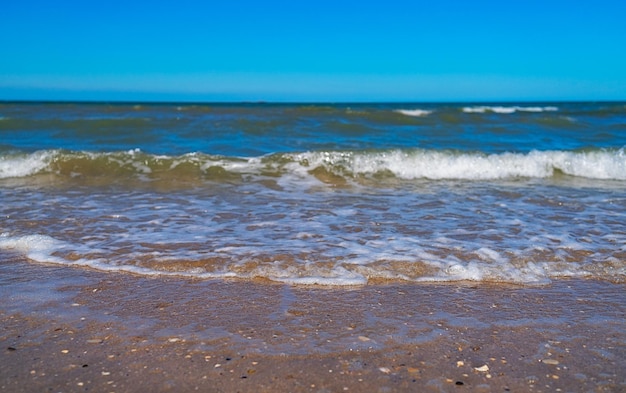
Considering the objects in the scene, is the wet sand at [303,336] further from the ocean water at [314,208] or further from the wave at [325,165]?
the wave at [325,165]

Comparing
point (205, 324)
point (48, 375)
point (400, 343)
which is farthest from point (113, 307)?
point (400, 343)

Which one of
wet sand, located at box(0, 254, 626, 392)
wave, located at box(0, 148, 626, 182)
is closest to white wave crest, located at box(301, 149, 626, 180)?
wave, located at box(0, 148, 626, 182)

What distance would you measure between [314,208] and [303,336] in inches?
117

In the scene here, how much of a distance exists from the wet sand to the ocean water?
1.02ft

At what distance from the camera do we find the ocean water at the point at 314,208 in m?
3.60

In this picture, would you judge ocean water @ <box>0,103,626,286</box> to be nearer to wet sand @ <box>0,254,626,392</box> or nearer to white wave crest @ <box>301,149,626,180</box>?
white wave crest @ <box>301,149,626,180</box>

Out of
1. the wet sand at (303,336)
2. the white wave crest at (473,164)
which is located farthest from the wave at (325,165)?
the wet sand at (303,336)

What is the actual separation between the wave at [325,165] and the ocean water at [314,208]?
0.03 metres

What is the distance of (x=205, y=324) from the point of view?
2.60 meters

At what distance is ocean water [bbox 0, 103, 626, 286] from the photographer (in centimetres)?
360

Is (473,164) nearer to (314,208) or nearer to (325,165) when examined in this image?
(325,165)

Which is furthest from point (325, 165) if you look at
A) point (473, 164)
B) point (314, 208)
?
point (314, 208)

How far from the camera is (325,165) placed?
8.07m

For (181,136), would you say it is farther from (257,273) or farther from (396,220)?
(257,273)
